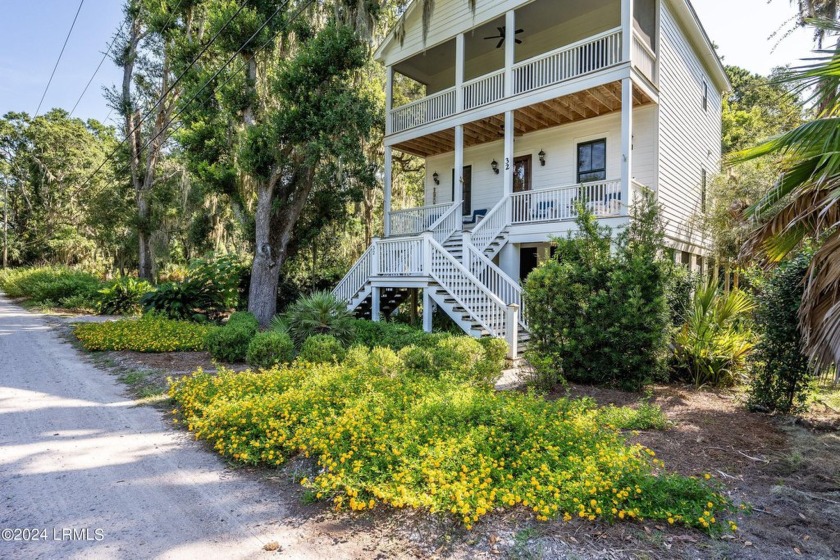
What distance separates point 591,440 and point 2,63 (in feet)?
78.9

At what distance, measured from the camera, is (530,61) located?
34.8 ft

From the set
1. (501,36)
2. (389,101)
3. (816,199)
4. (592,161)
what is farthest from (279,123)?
(816,199)

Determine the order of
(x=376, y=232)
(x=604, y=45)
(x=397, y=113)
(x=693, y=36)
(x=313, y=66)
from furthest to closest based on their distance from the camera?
(x=376, y=232) → (x=397, y=113) → (x=693, y=36) → (x=313, y=66) → (x=604, y=45)

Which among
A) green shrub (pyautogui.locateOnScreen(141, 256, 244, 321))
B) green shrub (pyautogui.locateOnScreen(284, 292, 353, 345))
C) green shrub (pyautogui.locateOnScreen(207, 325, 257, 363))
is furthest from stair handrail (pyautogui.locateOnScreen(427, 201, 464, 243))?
green shrub (pyautogui.locateOnScreen(141, 256, 244, 321))

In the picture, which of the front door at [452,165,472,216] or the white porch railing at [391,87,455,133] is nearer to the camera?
the white porch railing at [391,87,455,133]

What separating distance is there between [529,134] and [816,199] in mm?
9300

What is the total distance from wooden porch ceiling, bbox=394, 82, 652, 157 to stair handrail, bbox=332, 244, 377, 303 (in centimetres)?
432

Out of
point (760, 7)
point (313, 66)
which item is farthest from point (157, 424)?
point (760, 7)

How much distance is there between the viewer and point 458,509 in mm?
2715

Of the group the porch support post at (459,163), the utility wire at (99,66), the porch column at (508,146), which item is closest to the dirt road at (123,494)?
the porch support post at (459,163)

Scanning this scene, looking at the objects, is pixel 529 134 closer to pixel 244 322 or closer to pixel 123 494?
pixel 244 322

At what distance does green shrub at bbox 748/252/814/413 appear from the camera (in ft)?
16.5

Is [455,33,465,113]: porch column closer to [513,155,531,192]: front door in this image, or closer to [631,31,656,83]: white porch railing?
[513,155,531,192]: front door

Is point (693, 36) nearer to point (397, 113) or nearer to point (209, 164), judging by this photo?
point (397, 113)
